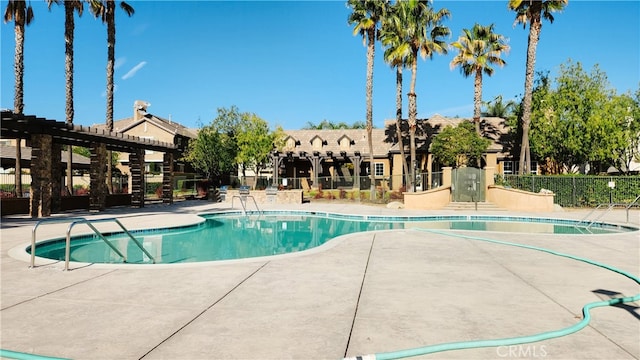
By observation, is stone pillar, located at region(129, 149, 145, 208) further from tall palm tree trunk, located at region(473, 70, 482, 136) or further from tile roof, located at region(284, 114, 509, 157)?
tall palm tree trunk, located at region(473, 70, 482, 136)

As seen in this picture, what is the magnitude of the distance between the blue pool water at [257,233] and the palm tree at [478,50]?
16.1m

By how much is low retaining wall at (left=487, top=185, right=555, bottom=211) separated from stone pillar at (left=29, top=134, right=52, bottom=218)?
24616 millimetres

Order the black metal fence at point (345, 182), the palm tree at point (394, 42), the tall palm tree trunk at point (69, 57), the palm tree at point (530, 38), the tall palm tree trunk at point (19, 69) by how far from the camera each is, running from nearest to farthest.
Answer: the tall palm tree trunk at point (19, 69) → the tall palm tree trunk at point (69, 57) → the palm tree at point (530, 38) → the palm tree at point (394, 42) → the black metal fence at point (345, 182)

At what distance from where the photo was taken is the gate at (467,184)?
23.6 meters

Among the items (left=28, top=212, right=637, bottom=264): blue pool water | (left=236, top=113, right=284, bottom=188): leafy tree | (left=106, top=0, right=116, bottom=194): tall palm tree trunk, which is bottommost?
(left=28, top=212, right=637, bottom=264): blue pool water

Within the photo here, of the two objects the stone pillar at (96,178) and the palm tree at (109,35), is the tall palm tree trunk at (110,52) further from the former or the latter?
the stone pillar at (96,178)

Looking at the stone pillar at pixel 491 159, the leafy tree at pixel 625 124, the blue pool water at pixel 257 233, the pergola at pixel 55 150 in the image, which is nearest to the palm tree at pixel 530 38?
the leafy tree at pixel 625 124

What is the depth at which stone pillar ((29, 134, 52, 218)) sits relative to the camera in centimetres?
1664

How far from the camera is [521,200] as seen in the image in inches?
840

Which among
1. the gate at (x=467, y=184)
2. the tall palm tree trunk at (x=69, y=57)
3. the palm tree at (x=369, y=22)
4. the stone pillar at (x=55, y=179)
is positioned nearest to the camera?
the stone pillar at (x=55, y=179)

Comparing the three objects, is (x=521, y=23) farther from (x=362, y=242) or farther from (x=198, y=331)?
(x=198, y=331)

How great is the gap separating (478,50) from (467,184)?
Answer: 1320 centimetres

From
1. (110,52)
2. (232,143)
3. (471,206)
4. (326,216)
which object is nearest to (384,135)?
(232,143)

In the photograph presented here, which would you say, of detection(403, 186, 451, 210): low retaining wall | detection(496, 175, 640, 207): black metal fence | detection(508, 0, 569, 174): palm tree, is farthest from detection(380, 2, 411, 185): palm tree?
detection(496, 175, 640, 207): black metal fence
